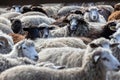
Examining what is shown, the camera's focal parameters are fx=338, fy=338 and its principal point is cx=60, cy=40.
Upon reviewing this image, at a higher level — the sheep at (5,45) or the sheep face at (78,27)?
the sheep face at (78,27)

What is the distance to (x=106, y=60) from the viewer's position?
4023 millimetres

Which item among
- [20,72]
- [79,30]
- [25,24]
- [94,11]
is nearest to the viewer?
[20,72]

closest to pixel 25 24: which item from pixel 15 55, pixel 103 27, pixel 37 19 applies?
pixel 37 19

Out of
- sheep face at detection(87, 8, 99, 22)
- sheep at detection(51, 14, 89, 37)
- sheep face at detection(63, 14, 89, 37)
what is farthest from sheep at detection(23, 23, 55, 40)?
sheep face at detection(87, 8, 99, 22)

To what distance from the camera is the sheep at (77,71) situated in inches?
144

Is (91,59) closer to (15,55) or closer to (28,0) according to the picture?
(15,55)

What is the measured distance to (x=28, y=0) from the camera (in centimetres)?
111

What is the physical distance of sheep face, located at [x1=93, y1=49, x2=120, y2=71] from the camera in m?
3.94

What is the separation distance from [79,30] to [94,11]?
3970 mm

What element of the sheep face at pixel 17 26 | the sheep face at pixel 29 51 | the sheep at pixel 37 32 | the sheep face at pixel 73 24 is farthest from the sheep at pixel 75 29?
the sheep face at pixel 29 51

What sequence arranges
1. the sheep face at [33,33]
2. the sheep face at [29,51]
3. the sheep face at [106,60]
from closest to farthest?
the sheep face at [106,60]
the sheep face at [29,51]
the sheep face at [33,33]

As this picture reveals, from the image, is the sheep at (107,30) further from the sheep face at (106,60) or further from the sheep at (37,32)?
the sheep face at (106,60)

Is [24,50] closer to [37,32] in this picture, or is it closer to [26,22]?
[37,32]

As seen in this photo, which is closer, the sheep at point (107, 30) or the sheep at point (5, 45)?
the sheep at point (5, 45)
